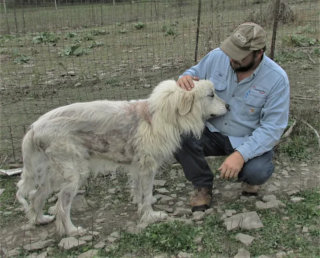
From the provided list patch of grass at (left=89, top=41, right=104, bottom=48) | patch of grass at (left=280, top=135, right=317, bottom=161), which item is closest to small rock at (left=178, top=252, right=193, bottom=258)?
patch of grass at (left=280, top=135, right=317, bottom=161)

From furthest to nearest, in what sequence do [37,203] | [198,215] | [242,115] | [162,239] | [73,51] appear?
[73,51], [242,115], [198,215], [37,203], [162,239]

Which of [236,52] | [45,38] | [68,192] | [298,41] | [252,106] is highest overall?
[236,52]

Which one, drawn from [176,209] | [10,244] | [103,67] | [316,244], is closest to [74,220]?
[10,244]

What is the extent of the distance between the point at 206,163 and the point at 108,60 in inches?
261

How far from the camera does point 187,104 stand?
3.72 m

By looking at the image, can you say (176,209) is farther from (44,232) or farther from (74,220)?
(44,232)

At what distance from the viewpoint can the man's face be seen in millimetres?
3720

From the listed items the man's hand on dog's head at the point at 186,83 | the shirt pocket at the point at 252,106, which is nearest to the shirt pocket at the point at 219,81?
the shirt pocket at the point at 252,106

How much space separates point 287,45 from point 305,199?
326 inches

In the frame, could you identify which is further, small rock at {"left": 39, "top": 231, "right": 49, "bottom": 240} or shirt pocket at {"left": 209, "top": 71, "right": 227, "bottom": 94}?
shirt pocket at {"left": 209, "top": 71, "right": 227, "bottom": 94}

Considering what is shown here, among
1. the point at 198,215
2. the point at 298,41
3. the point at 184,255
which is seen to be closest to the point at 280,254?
the point at 184,255

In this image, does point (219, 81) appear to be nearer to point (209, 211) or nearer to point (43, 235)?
point (209, 211)

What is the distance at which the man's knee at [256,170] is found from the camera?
12.6 ft

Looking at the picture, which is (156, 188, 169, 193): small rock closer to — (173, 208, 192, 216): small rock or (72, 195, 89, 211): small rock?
(173, 208, 192, 216): small rock
